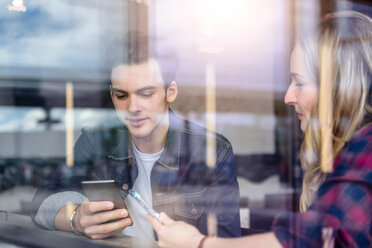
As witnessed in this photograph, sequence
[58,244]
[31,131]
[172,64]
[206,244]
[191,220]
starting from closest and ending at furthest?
1. [206,244]
2. [191,220]
3. [58,244]
4. [172,64]
5. [31,131]

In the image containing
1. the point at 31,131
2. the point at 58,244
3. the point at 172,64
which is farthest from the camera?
the point at 31,131

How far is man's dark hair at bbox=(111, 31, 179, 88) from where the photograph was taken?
4.50ft

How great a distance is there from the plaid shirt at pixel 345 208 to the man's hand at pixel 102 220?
493 millimetres

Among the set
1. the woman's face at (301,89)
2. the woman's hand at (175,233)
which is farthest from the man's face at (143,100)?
the woman's face at (301,89)

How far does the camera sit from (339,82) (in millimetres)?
1051

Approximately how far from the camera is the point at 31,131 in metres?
1.67

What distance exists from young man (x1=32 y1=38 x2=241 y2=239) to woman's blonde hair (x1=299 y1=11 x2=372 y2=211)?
295 millimetres

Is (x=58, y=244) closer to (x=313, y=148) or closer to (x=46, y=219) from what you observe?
(x=46, y=219)

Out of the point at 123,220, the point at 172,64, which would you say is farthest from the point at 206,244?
the point at 172,64

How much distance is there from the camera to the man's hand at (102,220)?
1.27 m

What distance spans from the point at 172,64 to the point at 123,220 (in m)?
0.52

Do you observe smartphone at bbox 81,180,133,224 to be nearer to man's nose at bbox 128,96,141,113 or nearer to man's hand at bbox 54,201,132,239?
man's hand at bbox 54,201,132,239

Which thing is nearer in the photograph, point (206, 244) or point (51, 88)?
point (206, 244)

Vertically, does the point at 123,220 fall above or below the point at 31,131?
below
